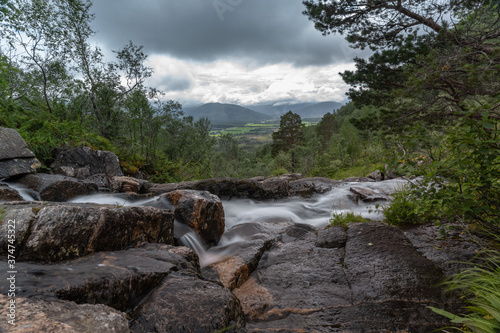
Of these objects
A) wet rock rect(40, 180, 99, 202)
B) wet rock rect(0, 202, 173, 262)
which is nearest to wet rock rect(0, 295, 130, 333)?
wet rock rect(0, 202, 173, 262)

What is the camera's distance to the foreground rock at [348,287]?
369 cm

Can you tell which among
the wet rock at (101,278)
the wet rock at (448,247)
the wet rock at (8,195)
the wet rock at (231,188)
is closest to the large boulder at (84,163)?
the wet rock at (8,195)

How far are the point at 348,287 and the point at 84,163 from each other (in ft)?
43.9

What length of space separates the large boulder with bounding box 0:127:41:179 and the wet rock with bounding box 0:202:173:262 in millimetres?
6914

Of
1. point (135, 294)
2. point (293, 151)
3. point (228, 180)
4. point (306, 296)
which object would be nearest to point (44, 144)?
point (228, 180)

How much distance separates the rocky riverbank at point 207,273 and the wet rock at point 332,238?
3 cm

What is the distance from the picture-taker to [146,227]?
16.3 feet

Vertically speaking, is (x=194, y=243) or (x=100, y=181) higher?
(x=100, y=181)

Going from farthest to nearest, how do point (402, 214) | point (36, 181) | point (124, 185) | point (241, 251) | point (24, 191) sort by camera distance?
1. point (124, 185)
2. point (36, 181)
3. point (24, 191)
4. point (402, 214)
5. point (241, 251)

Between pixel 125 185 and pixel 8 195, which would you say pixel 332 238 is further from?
pixel 125 185

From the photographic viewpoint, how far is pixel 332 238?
6.61 m

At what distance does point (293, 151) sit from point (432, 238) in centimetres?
3815

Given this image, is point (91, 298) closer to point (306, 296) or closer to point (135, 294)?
point (135, 294)

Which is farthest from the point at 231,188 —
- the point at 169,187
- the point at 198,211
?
the point at 198,211
